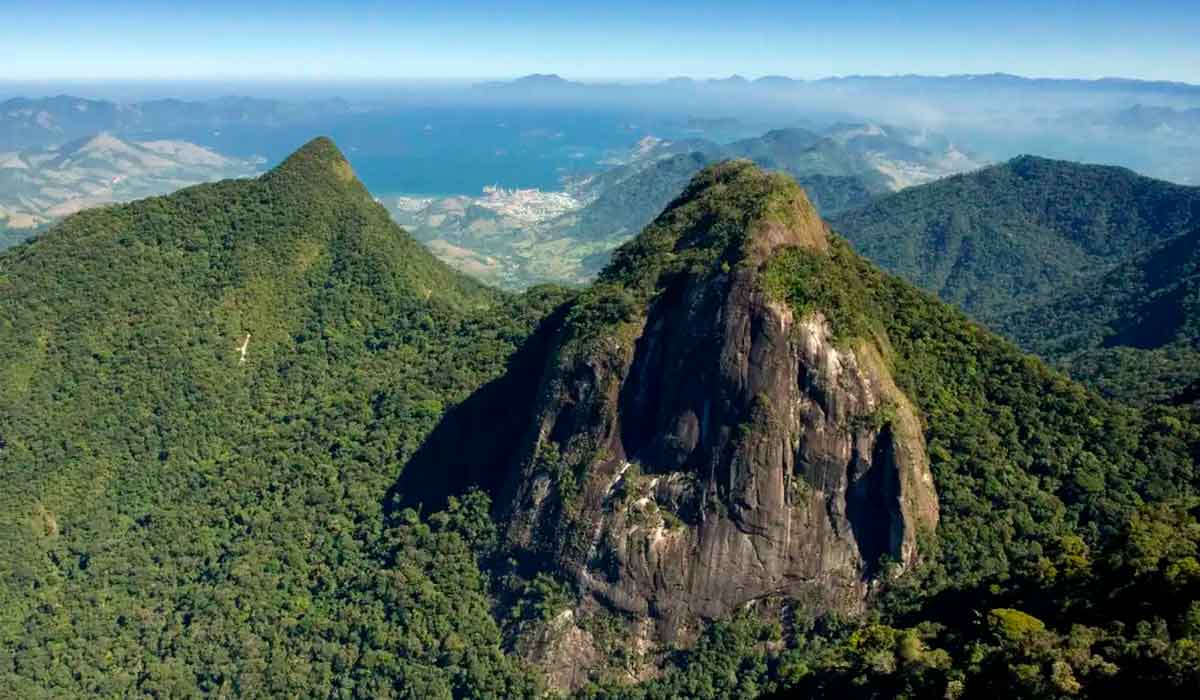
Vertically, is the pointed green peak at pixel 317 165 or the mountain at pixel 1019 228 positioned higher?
the pointed green peak at pixel 317 165

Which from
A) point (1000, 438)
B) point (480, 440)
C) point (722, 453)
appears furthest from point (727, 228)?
point (480, 440)

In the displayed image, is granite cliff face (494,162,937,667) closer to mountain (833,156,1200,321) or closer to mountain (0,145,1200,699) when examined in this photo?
mountain (0,145,1200,699)

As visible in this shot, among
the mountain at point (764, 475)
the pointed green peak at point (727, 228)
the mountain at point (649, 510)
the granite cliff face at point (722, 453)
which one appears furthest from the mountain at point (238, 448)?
the pointed green peak at point (727, 228)

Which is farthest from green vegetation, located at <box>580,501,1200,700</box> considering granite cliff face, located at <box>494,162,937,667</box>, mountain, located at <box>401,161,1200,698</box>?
granite cliff face, located at <box>494,162,937,667</box>

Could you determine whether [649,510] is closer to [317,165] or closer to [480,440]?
[480,440]

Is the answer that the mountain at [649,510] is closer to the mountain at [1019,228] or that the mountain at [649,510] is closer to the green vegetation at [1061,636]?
the green vegetation at [1061,636]

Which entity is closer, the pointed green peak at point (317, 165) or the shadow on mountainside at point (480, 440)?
the shadow on mountainside at point (480, 440)
